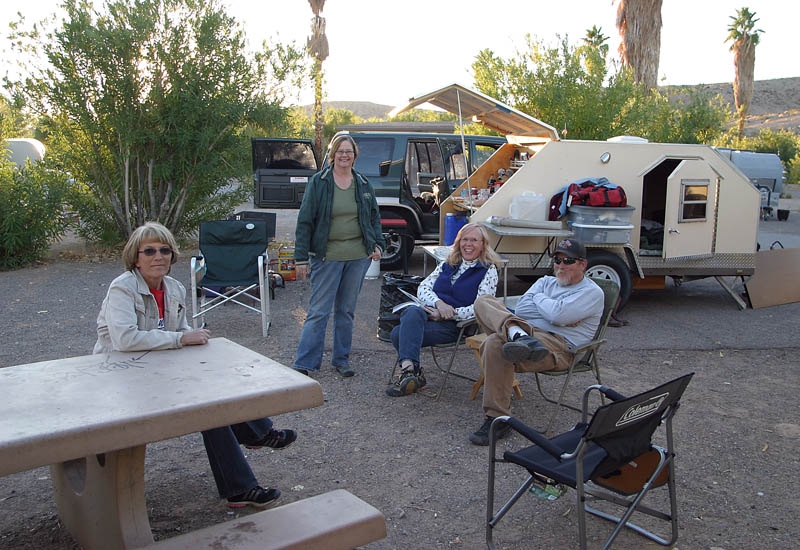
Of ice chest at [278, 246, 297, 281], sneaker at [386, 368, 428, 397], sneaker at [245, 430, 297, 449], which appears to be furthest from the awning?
sneaker at [245, 430, 297, 449]

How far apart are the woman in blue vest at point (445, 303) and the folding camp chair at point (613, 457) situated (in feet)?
5.48

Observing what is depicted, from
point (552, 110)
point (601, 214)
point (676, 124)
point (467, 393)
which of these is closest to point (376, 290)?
point (601, 214)

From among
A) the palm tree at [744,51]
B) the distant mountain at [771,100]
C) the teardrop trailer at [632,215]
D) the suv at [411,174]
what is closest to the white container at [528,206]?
the teardrop trailer at [632,215]

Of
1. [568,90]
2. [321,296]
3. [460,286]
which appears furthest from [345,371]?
[568,90]

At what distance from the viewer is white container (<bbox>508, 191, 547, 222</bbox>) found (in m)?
7.23

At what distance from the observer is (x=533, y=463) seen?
2875 mm

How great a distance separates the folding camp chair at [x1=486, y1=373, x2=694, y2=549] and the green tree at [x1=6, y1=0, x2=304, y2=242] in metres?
8.87

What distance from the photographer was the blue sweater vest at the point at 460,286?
195 inches

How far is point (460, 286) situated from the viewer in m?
4.98

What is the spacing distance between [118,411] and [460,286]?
9.91ft

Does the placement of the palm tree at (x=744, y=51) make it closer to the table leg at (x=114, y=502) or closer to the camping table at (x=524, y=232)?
the camping table at (x=524, y=232)

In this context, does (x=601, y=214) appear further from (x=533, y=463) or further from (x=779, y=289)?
(x=533, y=463)

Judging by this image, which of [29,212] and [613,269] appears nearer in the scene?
[613,269]

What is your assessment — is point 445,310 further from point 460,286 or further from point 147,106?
point 147,106
